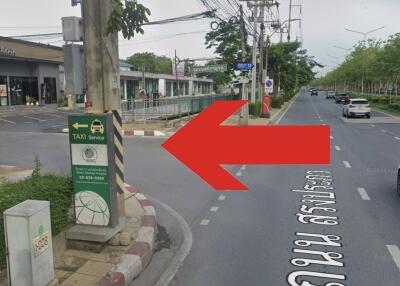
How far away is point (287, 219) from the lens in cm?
645

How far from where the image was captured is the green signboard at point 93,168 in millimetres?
5004

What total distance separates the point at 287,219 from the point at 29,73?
36439 mm

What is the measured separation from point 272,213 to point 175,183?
9.28ft

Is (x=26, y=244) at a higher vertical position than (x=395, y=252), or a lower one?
higher

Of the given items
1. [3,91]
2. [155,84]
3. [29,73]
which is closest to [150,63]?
[155,84]

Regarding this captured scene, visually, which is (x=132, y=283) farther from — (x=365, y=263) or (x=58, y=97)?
(x=58, y=97)

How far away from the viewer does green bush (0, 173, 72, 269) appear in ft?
15.3

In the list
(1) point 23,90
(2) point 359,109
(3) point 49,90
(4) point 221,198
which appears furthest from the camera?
(3) point 49,90

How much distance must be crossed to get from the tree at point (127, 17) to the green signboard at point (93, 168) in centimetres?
125

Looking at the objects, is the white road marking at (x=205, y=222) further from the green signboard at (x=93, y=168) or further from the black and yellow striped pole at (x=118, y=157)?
the green signboard at (x=93, y=168)

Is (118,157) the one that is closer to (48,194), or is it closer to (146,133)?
(48,194)

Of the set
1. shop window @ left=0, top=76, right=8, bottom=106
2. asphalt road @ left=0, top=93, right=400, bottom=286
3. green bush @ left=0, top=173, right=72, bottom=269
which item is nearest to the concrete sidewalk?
green bush @ left=0, top=173, right=72, bottom=269
